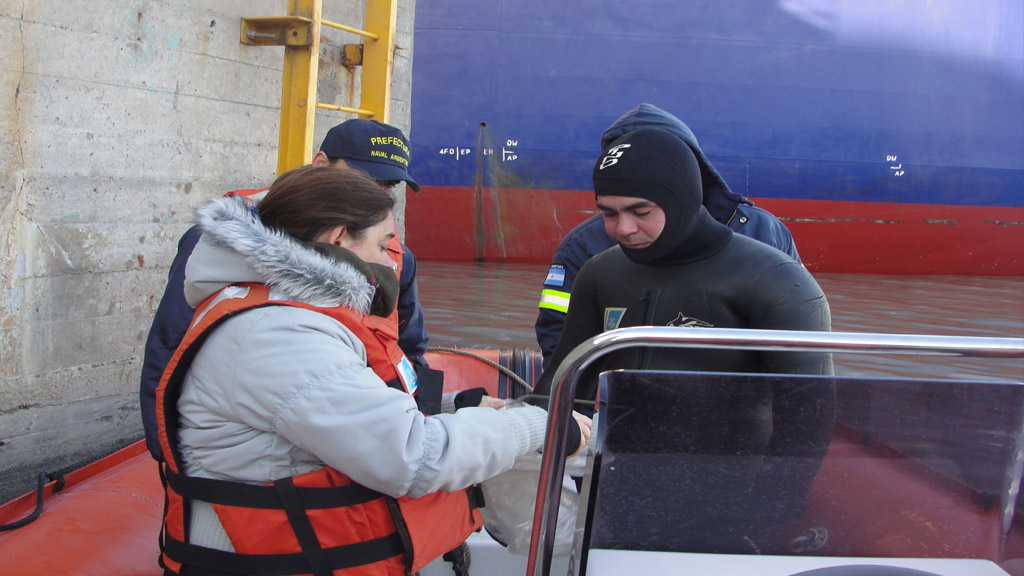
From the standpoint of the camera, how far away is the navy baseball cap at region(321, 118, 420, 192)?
2.39 meters

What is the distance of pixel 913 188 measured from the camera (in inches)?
412

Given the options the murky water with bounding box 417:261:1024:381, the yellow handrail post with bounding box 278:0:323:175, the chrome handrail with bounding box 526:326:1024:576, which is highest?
the yellow handrail post with bounding box 278:0:323:175

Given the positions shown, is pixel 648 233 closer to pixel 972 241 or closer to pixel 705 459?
pixel 705 459

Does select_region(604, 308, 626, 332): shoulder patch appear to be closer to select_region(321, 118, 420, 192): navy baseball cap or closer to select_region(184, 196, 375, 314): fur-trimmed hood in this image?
select_region(184, 196, 375, 314): fur-trimmed hood

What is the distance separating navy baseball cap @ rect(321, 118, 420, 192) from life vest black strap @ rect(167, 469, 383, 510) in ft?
4.47

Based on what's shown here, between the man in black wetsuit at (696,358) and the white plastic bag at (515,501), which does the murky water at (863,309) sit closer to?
the man in black wetsuit at (696,358)

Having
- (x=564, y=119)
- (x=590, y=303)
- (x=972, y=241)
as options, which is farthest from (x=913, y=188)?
(x=590, y=303)

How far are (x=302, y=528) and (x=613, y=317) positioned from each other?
870mm

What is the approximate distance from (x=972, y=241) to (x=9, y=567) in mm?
11595

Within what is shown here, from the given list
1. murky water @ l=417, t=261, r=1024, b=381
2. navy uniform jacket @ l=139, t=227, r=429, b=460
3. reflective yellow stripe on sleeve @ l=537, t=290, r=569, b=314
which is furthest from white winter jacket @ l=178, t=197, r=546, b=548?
murky water @ l=417, t=261, r=1024, b=381

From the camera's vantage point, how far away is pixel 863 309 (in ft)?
26.3

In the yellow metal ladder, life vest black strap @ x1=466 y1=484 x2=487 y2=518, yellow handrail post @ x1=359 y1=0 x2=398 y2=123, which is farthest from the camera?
yellow handrail post @ x1=359 y1=0 x2=398 y2=123

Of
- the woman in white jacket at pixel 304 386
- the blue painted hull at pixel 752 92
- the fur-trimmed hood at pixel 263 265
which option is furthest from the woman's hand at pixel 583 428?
the blue painted hull at pixel 752 92

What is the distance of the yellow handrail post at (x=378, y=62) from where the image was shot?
4.55 m
